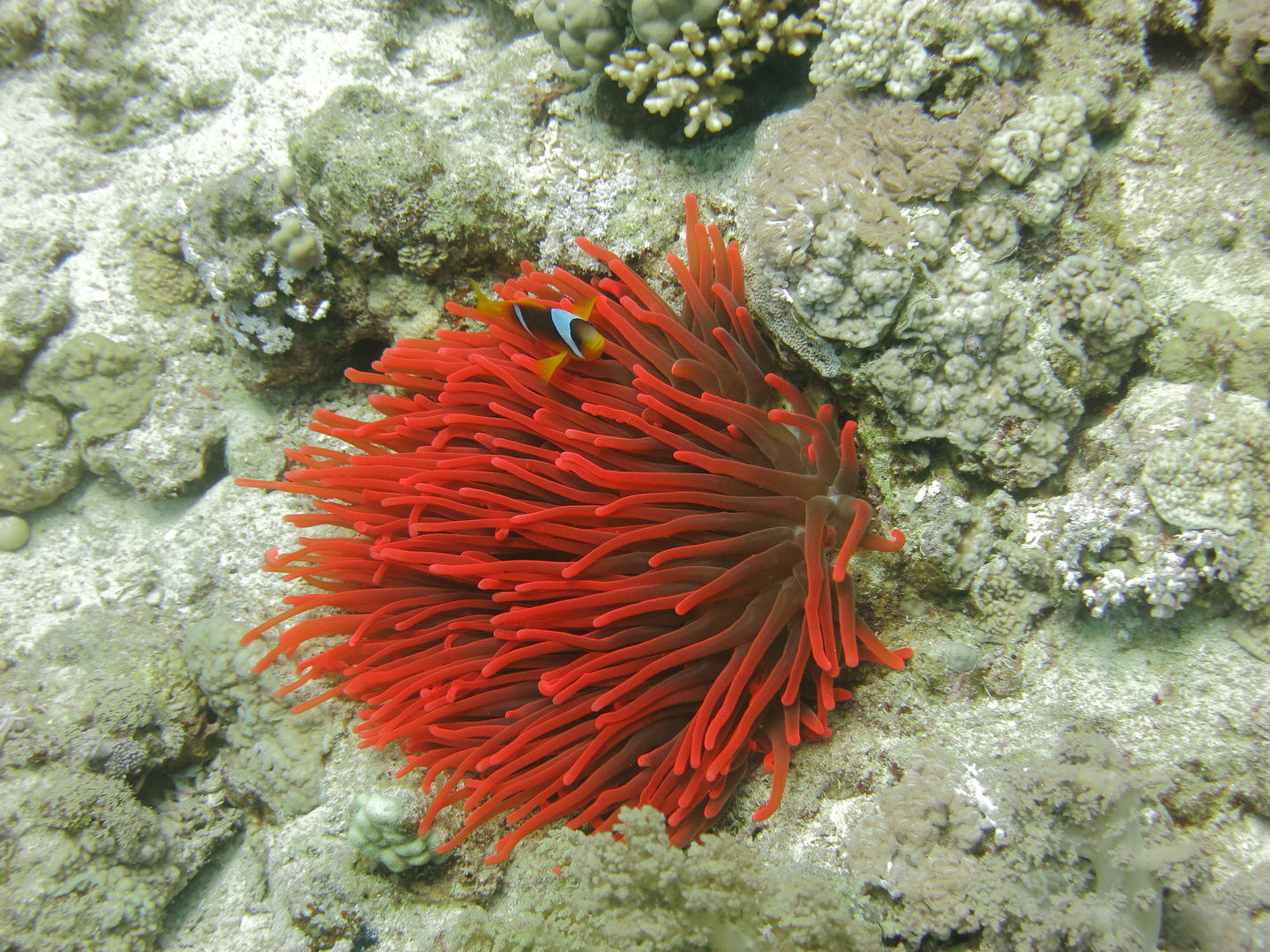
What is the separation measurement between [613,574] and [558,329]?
811mm

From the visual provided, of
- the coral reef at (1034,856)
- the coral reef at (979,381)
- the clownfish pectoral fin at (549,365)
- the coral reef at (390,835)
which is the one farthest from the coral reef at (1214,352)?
the coral reef at (390,835)

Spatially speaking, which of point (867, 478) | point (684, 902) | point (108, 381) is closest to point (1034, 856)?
point (684, 902)

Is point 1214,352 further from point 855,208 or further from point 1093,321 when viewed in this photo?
point 855,208

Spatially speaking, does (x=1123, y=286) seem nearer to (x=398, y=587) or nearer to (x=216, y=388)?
(x=398, y=587)

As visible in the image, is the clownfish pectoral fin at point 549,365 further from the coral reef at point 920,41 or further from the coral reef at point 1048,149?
the coral reef at point 1048,149

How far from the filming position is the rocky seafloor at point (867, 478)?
5.47ft

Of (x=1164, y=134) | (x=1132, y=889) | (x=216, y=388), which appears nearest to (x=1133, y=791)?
(x=1132, y=889)

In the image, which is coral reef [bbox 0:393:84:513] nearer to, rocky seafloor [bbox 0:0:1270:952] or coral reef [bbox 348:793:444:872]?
rocky seafloor [bbox 0:0:1270:952]

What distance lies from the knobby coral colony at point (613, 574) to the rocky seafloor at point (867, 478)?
177 millimetres

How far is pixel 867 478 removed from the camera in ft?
7.11

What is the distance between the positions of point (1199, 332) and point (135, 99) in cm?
547

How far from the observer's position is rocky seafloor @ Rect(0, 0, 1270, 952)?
Result: 1.67 metres

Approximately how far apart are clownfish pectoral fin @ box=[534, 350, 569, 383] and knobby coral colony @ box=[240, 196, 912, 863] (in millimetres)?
69

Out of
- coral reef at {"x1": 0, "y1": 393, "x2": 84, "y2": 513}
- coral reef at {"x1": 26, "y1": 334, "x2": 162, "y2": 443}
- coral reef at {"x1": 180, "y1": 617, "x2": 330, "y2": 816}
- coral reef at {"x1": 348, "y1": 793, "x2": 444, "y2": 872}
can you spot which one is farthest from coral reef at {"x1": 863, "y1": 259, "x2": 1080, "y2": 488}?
coral reef at {"x1": 0, "y1": 393, "x2": 84, "y2": 513}
